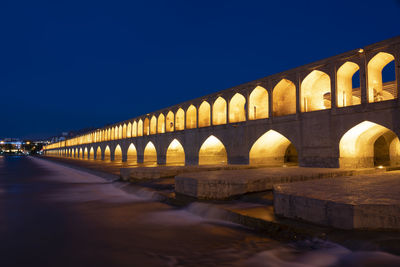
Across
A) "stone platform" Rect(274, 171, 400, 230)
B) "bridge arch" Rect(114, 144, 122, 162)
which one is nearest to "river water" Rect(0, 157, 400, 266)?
"stone platform" Rect(274, 171, 400, 230)

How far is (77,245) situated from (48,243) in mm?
461

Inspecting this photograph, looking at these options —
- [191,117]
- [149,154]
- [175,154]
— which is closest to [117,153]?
[149,154]

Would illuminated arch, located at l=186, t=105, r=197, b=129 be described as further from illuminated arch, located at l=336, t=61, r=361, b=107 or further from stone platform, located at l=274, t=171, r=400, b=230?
stone platform, located at l=274, t=171, r=400, b=230

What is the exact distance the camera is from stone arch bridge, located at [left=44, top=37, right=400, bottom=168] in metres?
8.65

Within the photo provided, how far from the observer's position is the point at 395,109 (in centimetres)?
791

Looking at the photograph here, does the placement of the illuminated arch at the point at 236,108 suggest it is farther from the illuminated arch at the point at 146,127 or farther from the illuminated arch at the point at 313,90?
the illuminated arch at the point at 146,127

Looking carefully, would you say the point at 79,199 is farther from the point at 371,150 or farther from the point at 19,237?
the point at 371,150

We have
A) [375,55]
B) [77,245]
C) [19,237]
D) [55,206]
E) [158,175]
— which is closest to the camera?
[77,245]

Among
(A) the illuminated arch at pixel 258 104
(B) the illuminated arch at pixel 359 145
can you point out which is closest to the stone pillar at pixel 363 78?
(B) the illuminated arch at pixel 359 145

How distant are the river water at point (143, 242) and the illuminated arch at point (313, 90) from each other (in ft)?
20.8

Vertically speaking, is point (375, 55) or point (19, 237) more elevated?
point (375, 55)

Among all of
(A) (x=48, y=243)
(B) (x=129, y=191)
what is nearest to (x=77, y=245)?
(A) (x=48, y=243)

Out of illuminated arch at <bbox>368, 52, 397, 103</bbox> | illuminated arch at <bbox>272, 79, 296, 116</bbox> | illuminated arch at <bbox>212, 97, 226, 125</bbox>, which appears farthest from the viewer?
illuminated arch at <bbox>212, 97, 226, 125</bbox>

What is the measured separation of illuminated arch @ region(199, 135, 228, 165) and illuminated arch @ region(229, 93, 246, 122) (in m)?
1.65
